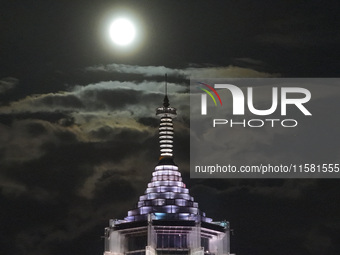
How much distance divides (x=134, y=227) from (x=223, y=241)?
15172mm

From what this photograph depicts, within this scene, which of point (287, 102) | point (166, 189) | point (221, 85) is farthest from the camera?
point (166, 189)

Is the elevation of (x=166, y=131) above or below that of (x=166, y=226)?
above

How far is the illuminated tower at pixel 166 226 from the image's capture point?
593ft

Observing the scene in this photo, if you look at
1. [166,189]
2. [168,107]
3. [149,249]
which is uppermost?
[168,107]

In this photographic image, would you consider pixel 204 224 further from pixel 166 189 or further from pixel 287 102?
pixel 287 102

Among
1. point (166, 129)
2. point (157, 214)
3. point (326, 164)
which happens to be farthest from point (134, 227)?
point (326, 164)

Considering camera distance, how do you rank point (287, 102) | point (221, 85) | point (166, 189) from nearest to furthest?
point (287, 102)
point (221, 85)
point (166, 189)

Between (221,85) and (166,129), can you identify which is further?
(166,129)

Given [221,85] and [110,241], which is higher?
[221,85]

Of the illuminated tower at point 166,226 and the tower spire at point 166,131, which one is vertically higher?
the tower spire at point 166,131

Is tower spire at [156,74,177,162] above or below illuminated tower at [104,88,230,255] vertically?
above

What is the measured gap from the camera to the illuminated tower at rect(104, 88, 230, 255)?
180875 millimetres

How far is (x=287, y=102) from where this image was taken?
6363 inches

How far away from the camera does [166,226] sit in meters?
181
